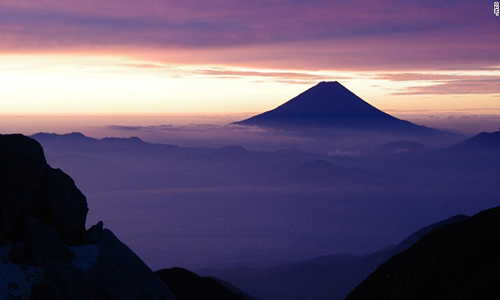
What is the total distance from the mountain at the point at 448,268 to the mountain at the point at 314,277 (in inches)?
3193

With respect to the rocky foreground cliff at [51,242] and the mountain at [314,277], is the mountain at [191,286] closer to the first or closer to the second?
the rocky foreground cliff at [51,242]

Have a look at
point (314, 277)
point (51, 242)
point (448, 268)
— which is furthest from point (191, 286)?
point (314, 277)

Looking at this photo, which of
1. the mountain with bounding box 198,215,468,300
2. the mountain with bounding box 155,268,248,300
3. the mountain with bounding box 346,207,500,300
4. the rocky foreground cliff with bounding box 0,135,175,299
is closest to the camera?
the rocky foreground cliff with bounding box 0,135,175,299

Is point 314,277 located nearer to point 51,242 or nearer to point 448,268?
point 448,268

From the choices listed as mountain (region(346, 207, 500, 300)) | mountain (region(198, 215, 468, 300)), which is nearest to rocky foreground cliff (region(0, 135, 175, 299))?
mountain (region(346, 207, 500, 300))

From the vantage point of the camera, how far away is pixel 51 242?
2691 cm

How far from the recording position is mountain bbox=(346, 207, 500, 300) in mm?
31542

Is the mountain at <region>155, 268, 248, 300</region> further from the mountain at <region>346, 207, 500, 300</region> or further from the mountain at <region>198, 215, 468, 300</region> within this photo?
the mountain at <region>198, 215, 468, 300</region>

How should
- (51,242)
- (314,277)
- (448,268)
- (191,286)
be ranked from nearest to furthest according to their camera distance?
(51,242) < (448,268) < (191,286) < (314,277)

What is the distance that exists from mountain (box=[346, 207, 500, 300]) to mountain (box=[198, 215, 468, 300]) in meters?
81.1

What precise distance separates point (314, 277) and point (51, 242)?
380 feet

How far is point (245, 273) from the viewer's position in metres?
157

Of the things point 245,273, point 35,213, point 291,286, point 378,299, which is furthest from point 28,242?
point 245,273

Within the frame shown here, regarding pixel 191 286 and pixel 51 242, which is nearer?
pixel 51 242
